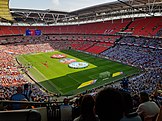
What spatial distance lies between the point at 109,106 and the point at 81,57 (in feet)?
145

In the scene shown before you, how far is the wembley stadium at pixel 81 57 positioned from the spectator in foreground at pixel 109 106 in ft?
0.05

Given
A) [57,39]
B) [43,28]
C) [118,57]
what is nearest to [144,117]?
[118,57]

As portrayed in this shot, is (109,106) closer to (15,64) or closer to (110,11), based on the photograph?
(15,64)

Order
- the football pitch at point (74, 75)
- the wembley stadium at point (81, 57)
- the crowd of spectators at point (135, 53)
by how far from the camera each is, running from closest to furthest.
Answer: the wembley stadium at point (81, 57), the football pitch at point (74, 75), the crowd of spectators at point (135, 53)

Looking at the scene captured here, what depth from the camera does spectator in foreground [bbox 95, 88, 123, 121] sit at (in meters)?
2.07

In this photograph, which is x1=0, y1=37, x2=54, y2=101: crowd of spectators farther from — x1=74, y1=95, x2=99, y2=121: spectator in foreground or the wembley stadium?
x1=74, y1=95, x2=99, y2=121: spectator in foreground

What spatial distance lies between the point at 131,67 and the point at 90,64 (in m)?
8.73

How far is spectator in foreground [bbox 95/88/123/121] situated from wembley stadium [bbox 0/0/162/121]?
0.02m

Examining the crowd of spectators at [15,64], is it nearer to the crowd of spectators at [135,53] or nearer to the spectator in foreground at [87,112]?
the spectator in foreground at [87,112]

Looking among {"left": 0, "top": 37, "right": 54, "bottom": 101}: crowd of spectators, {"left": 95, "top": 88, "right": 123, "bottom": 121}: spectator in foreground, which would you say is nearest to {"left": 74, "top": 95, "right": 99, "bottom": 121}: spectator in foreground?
{"left": 95, "top": 88, "right": 123, "bottom": 121}: spectator in foreground

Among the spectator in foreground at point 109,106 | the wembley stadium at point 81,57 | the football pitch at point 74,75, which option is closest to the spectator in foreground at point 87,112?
the wembley stadium at point 81,57

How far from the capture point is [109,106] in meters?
2.08

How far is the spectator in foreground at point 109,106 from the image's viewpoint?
2072 millimetres

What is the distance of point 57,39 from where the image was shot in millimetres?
67438
